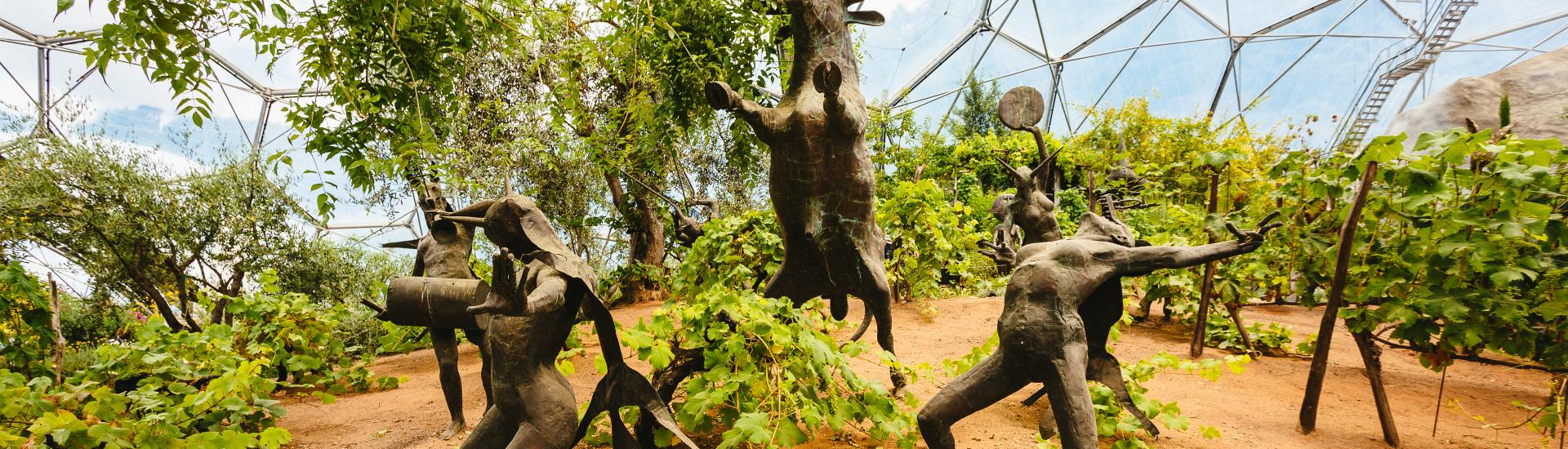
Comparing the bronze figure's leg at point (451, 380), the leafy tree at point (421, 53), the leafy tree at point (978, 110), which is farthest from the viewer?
the leafy tree at point (978, 110)

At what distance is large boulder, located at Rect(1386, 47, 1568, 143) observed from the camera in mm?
6660

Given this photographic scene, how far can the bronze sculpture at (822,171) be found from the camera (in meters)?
2.75

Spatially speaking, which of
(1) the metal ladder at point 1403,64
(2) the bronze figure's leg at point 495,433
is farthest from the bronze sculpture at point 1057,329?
(1) the metal ladder at point 1403,64

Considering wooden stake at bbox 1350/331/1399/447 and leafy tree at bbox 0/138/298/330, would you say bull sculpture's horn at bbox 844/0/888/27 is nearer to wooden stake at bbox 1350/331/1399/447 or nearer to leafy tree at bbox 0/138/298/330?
wooden stake at bbox 1350/331/1399/447

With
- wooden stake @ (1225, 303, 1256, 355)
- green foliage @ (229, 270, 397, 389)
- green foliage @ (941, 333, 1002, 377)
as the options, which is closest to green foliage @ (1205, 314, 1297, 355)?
wooden stake @ (1225, 303, 1256, 355)

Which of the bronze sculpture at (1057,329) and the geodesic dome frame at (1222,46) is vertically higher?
the geodesic dome frame at (1222,46)

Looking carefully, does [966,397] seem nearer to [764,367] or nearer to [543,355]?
[764,367]

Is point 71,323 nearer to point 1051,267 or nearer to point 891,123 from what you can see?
point 1051,267

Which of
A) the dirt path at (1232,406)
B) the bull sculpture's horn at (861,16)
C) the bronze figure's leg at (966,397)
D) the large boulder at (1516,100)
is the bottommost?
the dirt path at (1232,406)

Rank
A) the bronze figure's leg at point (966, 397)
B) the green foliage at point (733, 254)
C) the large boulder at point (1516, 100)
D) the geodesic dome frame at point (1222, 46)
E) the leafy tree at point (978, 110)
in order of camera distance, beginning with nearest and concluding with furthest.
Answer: the bronze figure's leg at point (966, 397) < the green foliage at point (733, 254) < the large boulder at point (1516, 100) < the geodesic dome frame at point (1222, 46) < the leafy tree at point (978, 110)

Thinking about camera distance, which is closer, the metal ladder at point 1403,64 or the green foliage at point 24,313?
the green foliage at point 24,313

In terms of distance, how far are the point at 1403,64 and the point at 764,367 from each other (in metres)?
18.3

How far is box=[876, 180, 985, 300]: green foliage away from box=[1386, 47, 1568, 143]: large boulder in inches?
189

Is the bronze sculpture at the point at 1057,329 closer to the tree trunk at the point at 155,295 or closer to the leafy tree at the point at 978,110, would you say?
the tree trunk at the point at 155,295
